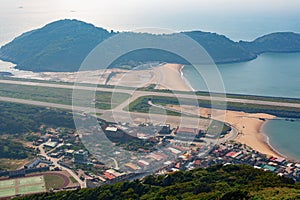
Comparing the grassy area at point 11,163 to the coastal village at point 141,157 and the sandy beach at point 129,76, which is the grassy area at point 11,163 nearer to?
the coastal village at point 141,157

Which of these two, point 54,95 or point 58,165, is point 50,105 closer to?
point 54,95

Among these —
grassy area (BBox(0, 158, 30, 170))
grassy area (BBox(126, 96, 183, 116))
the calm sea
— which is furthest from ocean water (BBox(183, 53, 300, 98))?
grassy area (BBox(0, 158, 30, 170))

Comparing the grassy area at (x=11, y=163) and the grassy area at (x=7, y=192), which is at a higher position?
the grassy area at (x=11, y=163)

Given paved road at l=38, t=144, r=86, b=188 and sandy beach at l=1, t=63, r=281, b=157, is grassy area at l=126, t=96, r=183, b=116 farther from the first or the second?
paved road at l=38, t=144, r=86, b=188

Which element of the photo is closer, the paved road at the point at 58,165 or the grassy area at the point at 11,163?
the paved road at the point at 58,165

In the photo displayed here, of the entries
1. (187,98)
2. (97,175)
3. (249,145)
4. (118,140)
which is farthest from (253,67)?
(97,175)

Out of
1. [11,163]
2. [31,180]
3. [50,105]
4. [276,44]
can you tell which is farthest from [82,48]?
[31,180]

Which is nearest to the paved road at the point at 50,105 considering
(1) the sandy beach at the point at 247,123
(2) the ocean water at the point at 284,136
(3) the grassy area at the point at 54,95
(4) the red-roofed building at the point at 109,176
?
(3) the grassy area at the point at 54,95
